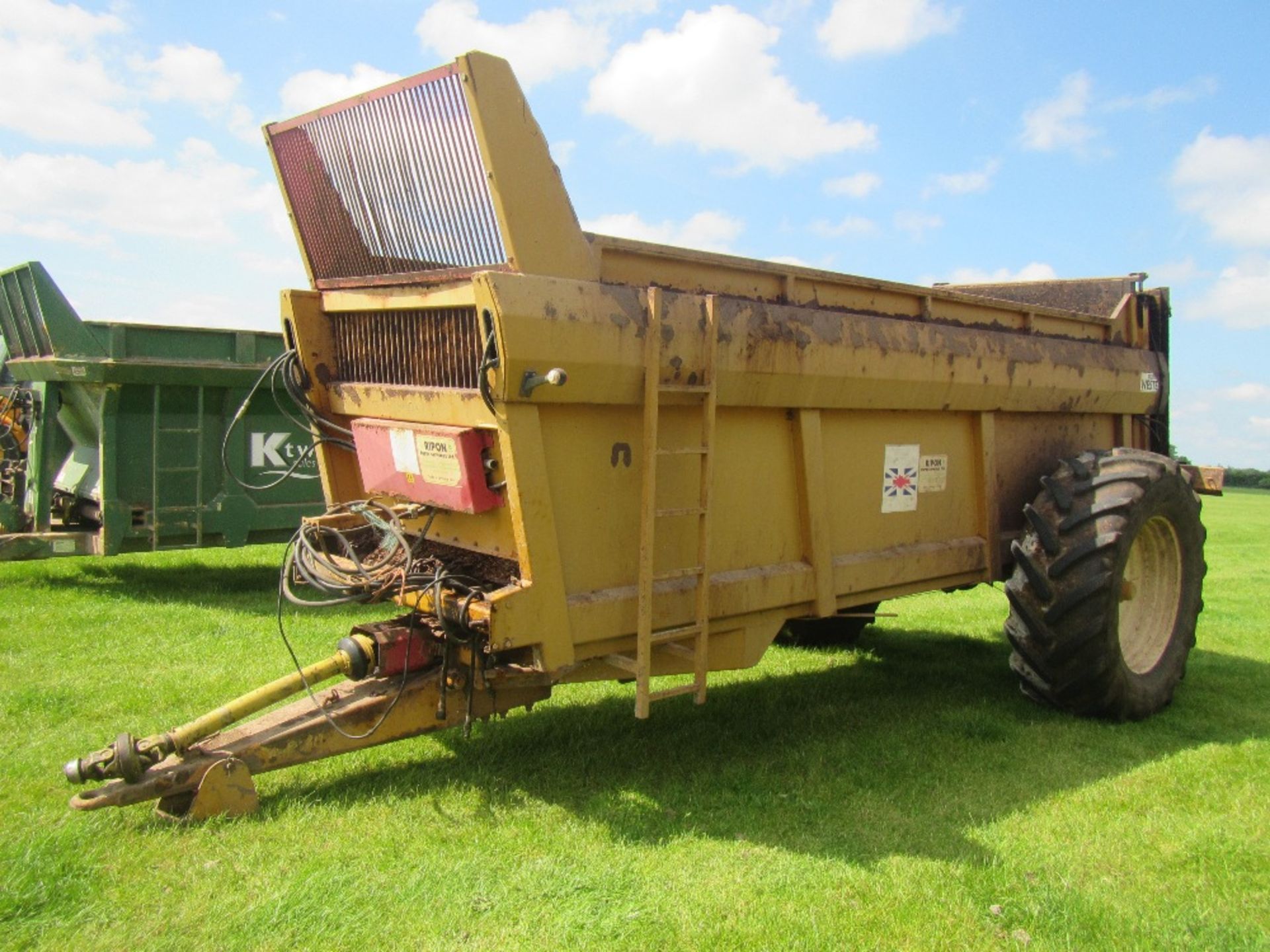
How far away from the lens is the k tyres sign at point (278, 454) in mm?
8648

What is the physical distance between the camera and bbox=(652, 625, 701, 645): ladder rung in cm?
390

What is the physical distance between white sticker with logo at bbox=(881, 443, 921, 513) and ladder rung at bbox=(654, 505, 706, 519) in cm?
130

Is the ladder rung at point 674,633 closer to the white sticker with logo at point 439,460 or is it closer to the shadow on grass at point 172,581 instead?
the white sticker with logo at point 439,460

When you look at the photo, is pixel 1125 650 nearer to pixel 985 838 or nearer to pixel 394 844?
pixel 985 838

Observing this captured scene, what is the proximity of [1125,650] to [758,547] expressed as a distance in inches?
100

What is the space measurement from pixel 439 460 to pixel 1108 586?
3139mm

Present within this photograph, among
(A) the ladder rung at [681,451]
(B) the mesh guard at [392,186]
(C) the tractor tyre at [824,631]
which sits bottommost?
(C) the tractor tyre at [824,631]

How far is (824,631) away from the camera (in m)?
7.01

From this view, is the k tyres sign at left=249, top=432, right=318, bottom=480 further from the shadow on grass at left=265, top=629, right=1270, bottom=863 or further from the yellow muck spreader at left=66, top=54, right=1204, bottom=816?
the shadow on grass at left=265, top=629, right=1270, bottom=863

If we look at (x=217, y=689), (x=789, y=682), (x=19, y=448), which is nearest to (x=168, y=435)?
(x=19, y=448)

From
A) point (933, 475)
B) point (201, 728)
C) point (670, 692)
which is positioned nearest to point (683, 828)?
point (670, 692)

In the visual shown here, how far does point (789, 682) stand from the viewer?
19.6 ft

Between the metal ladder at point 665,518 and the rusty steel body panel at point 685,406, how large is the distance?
0.15ft

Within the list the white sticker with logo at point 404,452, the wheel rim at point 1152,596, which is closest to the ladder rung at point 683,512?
the white sticker with logo at point 404,452
